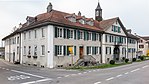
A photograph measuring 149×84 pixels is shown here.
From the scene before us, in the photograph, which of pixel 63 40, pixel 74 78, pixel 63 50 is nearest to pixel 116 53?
pixel 63 50

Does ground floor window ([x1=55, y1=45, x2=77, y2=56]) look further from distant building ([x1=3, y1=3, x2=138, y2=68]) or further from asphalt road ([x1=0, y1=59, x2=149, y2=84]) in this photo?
asphalt road ([x1=0, y1=59, x2=149, y2=84])

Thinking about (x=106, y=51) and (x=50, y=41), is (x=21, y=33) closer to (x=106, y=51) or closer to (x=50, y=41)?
(x=50, y=41)

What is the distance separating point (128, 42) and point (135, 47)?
22.9ft

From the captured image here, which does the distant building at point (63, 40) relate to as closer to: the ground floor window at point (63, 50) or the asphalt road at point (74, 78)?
the ground floor window at point (63, 50)

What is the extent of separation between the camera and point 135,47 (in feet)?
189

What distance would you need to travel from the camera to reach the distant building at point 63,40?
2930cm

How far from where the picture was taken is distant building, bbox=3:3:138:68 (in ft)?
96.1

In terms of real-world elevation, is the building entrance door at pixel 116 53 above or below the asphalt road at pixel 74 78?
above

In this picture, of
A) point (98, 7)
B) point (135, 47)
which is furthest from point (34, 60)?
point (135, 47)

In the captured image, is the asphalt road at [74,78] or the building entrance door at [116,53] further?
the building entrance door at [116,53]

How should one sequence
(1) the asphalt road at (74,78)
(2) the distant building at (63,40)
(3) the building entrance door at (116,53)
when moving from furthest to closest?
1. (3) the building entrance door at (116,53)
2. (2) the distant building at (63,40)
3. (1) the asphalt road at (74,78)

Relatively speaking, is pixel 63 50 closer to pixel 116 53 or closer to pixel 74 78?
pixel 74 78

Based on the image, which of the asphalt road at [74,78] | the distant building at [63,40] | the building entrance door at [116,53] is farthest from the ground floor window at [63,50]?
the building entrance door at [116,53]

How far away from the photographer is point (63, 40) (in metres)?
30.4
